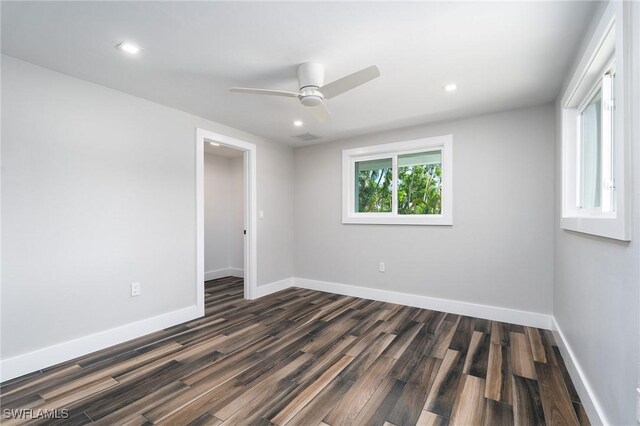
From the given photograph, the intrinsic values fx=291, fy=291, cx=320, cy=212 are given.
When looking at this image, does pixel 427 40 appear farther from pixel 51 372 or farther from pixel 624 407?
pixel 51 372

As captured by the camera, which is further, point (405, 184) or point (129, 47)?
point (405, 184)

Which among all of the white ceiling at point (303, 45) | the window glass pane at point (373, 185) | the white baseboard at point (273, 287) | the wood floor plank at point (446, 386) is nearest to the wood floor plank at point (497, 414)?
the wood floor plank at point (446, 386)

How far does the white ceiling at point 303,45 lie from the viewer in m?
1.66

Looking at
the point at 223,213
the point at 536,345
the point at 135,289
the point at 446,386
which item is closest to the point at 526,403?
the point at 446,386

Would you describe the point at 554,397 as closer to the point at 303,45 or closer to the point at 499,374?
the point at 499,374

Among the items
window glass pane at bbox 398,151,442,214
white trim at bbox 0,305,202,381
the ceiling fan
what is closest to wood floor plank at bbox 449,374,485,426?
window glass pane at bbox 398,151,442,214

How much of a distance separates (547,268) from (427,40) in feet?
8.63

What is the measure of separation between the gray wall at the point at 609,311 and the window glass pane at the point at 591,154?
0.30m

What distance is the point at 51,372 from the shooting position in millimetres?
2219

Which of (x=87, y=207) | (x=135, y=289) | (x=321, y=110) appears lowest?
(x=135, y=289)

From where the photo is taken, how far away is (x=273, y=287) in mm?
4500

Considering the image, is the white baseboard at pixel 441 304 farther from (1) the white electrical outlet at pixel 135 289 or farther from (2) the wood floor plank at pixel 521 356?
(1) the white electrical outlet at pixel 135 289

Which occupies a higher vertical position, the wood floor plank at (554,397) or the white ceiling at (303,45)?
the white ceiling at (303,45)

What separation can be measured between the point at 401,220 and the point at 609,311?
99.0 inches
